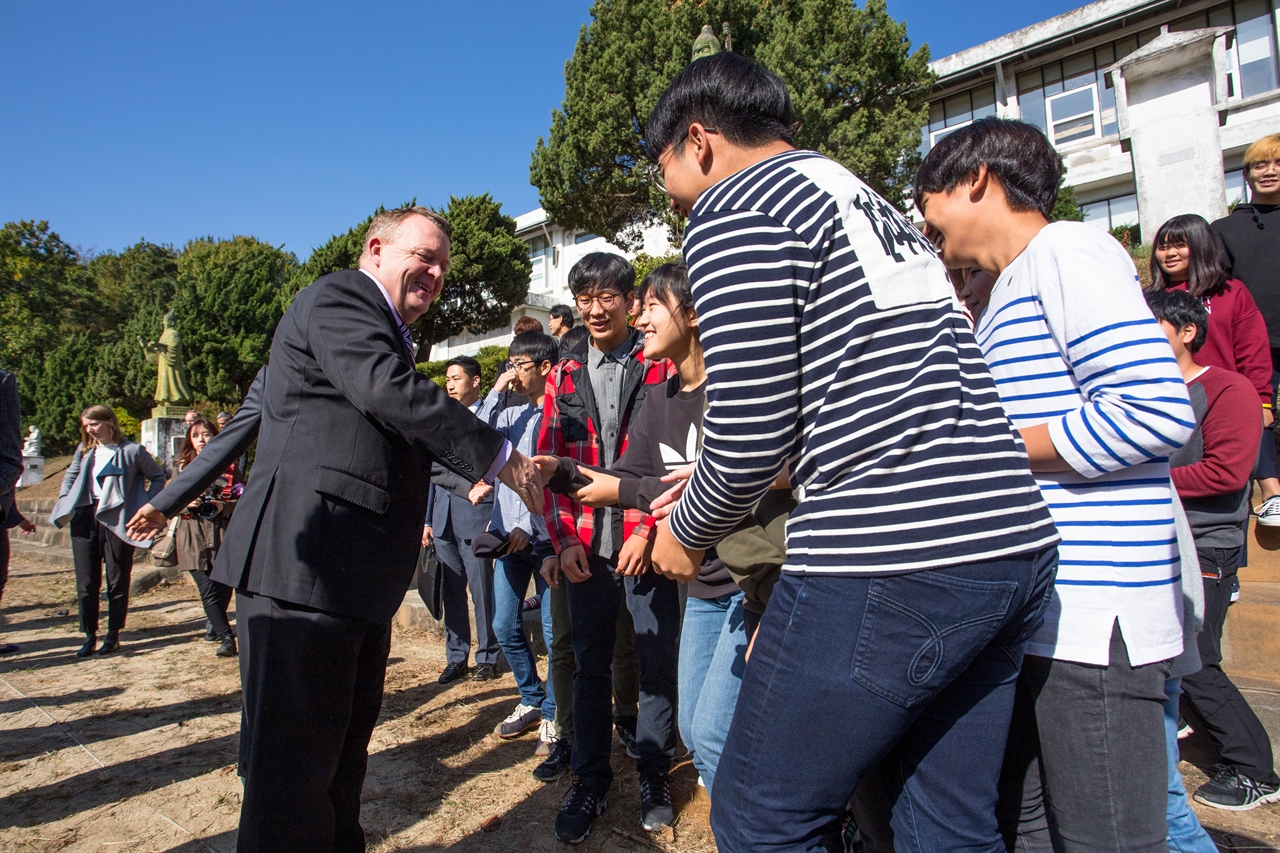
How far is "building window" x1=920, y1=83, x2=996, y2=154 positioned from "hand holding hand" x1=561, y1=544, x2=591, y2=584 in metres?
25.9

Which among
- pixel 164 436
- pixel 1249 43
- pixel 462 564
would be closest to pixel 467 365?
pixel 462 564

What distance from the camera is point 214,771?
12.1 ft

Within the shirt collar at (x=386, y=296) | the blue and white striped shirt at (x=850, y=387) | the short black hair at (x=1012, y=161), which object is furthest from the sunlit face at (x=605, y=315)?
the blue and white striped shirt at (x=850, y=387)

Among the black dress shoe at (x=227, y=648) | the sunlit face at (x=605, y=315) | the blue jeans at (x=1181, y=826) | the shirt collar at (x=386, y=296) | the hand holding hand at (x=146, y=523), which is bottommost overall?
the black dress shoe at (x=227, y=648)

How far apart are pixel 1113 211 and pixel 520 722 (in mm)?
25356

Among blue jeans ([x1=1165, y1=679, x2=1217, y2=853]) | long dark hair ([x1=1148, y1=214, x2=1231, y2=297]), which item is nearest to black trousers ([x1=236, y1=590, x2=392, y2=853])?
blue jeans ([x1=1165, y1=679, x2=1217, y2=853])

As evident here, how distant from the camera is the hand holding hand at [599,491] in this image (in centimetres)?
232

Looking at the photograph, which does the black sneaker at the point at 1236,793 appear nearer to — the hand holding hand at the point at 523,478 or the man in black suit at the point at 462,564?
the hand holding hand at the point at 523,478

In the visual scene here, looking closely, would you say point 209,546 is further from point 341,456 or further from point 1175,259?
point 1175,259

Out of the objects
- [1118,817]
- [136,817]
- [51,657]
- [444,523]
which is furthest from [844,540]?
[51,657]

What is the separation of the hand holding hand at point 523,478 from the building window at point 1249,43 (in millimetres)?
26403

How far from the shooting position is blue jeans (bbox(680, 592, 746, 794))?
2090 mm

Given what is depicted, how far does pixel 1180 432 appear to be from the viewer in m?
1.30

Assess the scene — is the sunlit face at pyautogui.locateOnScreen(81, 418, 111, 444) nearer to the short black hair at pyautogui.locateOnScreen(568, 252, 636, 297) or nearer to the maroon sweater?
the short black hair at pyautogui.locateOnScreen(568, 252, 636, 297)
